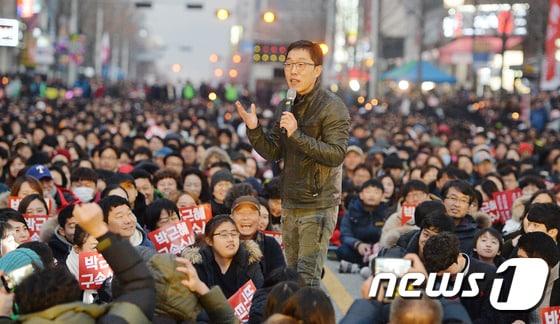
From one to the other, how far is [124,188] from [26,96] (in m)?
34.6

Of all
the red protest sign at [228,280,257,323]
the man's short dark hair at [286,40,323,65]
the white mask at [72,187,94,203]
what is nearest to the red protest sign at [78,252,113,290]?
the red protest sign at [228,280,257,323]

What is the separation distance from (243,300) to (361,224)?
24.0 ft

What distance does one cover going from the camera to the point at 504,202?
15445 mm

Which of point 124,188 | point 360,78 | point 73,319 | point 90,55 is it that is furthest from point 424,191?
point 90,55

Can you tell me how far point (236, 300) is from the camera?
8977mm

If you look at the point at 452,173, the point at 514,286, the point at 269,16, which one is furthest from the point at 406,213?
the point at 269,16

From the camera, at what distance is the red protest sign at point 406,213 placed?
1388cm

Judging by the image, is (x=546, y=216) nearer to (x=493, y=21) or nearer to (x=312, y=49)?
(x=312, y=49)

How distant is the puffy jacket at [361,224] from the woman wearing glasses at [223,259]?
20.5 ft

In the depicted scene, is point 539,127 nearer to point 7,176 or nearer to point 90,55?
point 7,176

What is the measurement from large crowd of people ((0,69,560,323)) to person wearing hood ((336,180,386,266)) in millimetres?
17

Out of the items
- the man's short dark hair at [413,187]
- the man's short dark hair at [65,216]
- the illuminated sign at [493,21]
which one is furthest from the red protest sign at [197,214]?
the illuminated sign at [493,21]

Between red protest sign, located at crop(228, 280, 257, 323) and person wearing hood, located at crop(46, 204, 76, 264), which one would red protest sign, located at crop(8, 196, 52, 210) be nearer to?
person wearing hood, located at crop(46, 204, 76, 264)

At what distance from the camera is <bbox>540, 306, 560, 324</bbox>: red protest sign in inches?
345
